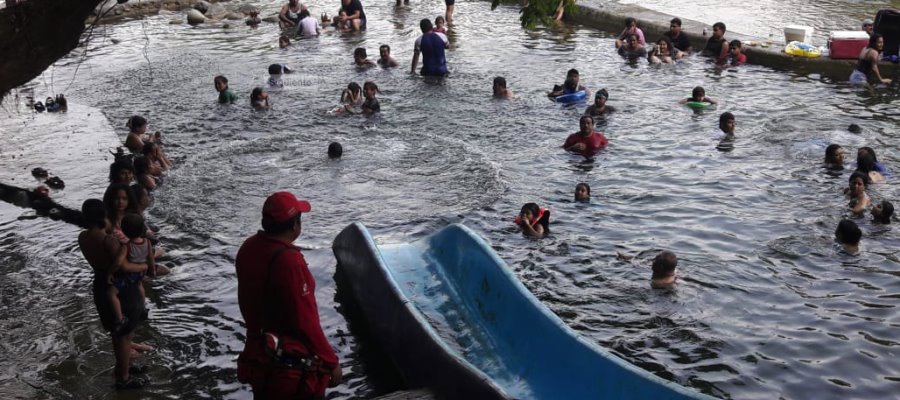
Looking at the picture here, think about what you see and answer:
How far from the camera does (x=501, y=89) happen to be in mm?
17094

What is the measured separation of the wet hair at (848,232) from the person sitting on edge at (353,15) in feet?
55.4

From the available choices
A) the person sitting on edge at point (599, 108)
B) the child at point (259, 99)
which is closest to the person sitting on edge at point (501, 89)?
the person sitting on edge at point (599, 108)

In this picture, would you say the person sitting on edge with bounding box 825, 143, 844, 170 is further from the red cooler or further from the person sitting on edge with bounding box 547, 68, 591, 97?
the red cooler

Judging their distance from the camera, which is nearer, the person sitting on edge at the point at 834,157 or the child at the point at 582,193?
the child at the point at 582,193

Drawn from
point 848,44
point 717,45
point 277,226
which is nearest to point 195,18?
point 717,45

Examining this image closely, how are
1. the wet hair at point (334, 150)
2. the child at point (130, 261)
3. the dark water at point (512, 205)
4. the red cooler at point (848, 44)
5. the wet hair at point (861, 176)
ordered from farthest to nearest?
1. the red cooler at point (848, 44)
2. the wet hair at point (334, 150)
3. the wet hair at point (861, 176)
4. the dark water at point (512, 205)
5. the child at point (130, 261)

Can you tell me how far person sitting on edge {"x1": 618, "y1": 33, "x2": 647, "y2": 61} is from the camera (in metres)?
20.3

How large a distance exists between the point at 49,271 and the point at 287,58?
12.3m

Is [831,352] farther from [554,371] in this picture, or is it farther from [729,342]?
[554,371]

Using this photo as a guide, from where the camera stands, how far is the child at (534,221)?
11.1m

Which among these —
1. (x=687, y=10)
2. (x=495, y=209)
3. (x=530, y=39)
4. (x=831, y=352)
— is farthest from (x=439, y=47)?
(x=831, y=352)

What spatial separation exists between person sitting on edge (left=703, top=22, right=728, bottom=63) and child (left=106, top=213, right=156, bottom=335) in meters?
15.1

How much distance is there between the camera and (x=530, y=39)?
22703 millimetres

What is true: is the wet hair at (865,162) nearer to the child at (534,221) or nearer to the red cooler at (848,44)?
the child at (534,221)
